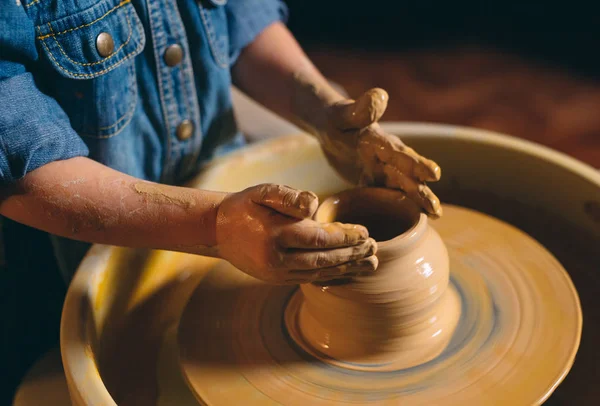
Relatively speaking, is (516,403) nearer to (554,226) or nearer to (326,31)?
(554,226)

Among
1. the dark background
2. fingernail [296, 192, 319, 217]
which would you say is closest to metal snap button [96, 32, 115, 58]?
fingernail [296, 192, 319, 217]

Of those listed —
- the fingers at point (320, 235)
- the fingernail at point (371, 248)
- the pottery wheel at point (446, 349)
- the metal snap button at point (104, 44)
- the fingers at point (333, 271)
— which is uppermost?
the metal snap button at point (104, 44)

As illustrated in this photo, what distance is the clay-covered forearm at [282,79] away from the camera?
1300 millimetres

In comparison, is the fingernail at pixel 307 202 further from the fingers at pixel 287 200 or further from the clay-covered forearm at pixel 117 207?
the clay-covered forearm at pixel 117 207

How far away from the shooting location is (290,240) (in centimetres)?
87

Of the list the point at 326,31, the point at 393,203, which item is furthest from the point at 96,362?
the point at 326,31

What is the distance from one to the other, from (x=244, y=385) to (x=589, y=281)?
692mm

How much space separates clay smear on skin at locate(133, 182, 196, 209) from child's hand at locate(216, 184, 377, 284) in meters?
0.07

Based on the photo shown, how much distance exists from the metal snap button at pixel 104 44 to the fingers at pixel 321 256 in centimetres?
51

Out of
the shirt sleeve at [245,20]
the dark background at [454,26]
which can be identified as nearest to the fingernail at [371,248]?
the shirt sleeve at [245,20]

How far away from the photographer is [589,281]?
1273 millimetres

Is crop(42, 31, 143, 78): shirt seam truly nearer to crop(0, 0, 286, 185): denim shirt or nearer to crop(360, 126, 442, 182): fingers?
crop(0, 0, 286, 185): denim shirt

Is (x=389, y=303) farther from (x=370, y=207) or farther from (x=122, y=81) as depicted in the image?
(x=122, y=81)

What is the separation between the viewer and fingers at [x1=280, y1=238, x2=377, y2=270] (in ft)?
2.87
